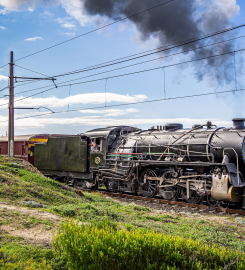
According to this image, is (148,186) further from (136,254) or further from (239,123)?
(136,254)

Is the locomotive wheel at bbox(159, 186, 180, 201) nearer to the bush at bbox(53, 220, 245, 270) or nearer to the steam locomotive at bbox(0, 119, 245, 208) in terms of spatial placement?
the steam locomotive at bbox(0, 119, 245, 208)

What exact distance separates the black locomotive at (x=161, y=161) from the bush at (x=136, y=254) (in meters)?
6.85

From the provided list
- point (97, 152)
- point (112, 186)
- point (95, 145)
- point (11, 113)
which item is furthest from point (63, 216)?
point (11, 113)

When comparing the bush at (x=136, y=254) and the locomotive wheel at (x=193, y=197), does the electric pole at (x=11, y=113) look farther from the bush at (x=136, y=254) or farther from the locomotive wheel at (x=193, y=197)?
the bush at (x=136, y=254)

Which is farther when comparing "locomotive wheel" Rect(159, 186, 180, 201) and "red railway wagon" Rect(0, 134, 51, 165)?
"red railway wagon" Rect(0, 134, 51, 165)

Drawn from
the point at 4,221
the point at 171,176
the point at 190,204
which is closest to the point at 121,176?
the point at 171,176

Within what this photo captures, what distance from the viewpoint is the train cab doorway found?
48.2 ft

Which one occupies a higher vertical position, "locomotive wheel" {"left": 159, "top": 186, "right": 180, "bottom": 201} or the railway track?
"locomotive wheel" {"left": 159, "top": 186, "right": 180, "bottom": 201}

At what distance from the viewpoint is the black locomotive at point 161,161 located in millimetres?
10750

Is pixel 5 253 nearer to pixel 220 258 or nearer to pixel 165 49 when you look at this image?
pixel 220 258

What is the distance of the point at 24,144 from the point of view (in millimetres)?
21766

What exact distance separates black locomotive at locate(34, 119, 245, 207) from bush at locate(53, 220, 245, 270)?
685 cm

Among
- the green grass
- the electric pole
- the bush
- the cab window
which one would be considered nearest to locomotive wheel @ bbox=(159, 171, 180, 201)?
the green grass

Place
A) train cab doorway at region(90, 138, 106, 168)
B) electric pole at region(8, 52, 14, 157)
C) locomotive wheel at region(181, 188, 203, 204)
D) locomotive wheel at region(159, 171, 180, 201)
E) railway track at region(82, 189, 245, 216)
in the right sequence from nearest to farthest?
railway track at region(82, 189, 245, 216) → locomotive wheel at region(181, 188, 203, 204) → locomotive wheel at region(159, 171, 180, 201) → train cab doorway at region(90, 138, 106, 168) → electric pole at region(8, 52, 14, 157)
